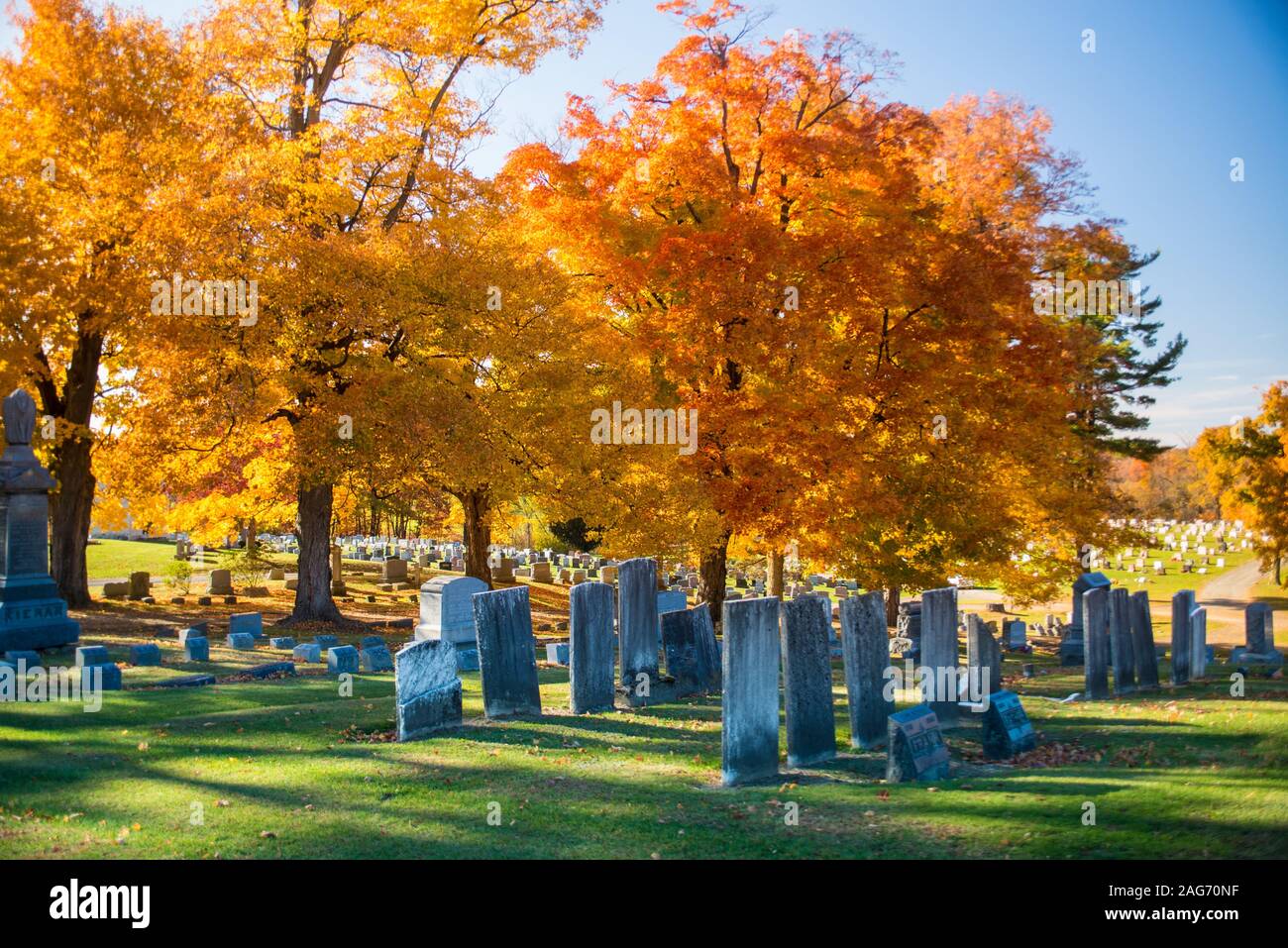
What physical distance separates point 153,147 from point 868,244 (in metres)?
16.1

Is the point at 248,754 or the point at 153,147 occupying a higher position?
the point at 153,147

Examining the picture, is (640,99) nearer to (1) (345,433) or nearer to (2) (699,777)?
(1) (345,433)

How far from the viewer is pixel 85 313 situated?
23.6 m

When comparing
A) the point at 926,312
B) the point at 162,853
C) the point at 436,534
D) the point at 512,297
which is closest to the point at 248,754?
the point at 162,853

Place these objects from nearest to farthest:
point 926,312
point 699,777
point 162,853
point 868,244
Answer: point 162,853, point 699,777, point 868,244, point 926,312

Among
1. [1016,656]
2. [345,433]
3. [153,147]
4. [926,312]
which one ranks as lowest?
[1016,656]

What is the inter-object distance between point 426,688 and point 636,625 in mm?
3185

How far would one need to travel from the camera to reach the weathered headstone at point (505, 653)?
10680 millimetres

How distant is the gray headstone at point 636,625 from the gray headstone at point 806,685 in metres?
3.38

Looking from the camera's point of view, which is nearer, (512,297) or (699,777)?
(699,777)

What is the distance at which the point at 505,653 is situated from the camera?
10.7 m

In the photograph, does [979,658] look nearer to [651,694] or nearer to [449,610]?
[651,694]

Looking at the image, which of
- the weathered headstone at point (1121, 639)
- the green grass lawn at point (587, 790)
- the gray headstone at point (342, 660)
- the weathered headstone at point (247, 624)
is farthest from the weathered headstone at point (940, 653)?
the weathered headstone at point (247, 624)

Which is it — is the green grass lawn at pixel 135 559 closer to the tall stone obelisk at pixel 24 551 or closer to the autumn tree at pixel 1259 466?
the tall stone obelisk at pixel 24 551
